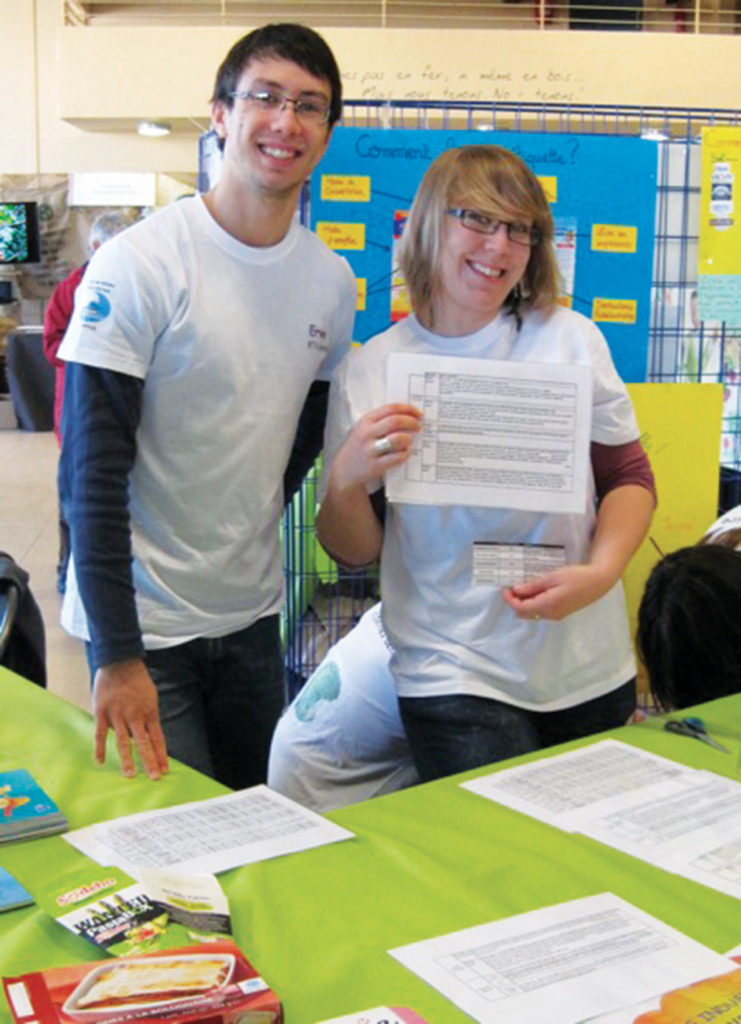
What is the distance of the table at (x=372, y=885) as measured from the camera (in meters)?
1.15

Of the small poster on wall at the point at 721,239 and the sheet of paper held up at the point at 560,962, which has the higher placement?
the small poster on wall at the point at 721,239

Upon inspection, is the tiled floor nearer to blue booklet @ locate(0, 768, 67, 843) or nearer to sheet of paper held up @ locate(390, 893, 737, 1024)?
blue booklet @ locate(0, 768, 67, 843)

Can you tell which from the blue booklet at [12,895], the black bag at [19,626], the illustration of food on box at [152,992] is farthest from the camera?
the black bag at [19,626]

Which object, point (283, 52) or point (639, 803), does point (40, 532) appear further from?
point (639, 803)

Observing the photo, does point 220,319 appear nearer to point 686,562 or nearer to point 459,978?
point 686,562

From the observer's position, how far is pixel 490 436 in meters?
1.87

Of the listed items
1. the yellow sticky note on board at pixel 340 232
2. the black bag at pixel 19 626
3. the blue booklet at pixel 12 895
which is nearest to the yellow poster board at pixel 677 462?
the yellow sticky note on board at pixel 340 232

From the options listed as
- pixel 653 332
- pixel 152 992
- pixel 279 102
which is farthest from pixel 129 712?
pixel 653 332

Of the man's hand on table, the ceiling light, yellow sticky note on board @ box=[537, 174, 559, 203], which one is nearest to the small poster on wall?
yellow sticky note on board @ box=[537, 174, 559, 203]

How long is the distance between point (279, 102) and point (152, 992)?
134 centimetres

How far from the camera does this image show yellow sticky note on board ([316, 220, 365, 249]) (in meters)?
2.98

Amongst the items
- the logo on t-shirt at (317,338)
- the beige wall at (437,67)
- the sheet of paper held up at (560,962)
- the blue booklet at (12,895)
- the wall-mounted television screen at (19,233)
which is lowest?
the sheet of paper held up at (560,962)

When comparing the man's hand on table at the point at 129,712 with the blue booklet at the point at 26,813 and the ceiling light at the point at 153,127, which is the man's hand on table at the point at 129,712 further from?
the ceiling light at the point at 153,127

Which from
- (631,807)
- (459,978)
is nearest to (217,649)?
(631,807)
